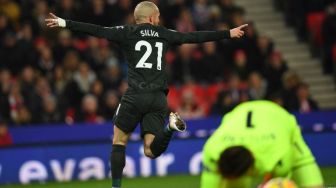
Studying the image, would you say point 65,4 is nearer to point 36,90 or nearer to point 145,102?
point 36,90

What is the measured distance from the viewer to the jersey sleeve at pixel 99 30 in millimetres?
9375

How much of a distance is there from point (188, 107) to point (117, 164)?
737cm

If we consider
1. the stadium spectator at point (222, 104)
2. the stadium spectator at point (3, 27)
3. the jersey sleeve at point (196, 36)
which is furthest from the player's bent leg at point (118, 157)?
the stadium spectator at point (3, 27)

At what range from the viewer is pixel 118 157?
9383 mm

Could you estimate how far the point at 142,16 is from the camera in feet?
31.4

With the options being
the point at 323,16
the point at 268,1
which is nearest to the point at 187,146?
the point at 323,16

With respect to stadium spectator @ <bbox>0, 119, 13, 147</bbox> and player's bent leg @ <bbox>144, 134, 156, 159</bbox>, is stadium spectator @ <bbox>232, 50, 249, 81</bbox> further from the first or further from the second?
player's bent leg @ <bbox>144, 134, 156, 159</bbox>

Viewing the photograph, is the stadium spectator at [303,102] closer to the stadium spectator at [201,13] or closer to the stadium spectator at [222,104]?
the stadium spectator at [222,104]

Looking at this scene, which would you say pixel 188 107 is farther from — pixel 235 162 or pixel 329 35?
pixel 235 162

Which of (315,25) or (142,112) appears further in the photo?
(315,25)

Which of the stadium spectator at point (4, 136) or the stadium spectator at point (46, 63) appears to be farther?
the stadium spectator at point (46, 63)

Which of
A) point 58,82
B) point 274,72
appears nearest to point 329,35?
point 274,72

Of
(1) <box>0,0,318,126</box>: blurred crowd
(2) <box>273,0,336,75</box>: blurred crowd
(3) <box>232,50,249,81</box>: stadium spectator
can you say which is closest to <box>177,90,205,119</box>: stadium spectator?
(1) <box>0,0,318,126</box>: blurred crowd

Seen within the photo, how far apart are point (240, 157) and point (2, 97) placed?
10.8 metres
